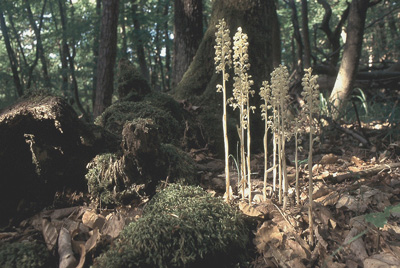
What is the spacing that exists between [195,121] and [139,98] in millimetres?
818

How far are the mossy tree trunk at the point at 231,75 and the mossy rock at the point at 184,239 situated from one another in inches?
73.1

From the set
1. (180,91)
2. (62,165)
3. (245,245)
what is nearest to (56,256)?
(62,165)

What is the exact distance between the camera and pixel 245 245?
1693 mm

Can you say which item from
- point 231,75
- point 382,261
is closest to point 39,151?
point 382,261

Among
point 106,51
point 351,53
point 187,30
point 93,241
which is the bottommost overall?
point 93,241

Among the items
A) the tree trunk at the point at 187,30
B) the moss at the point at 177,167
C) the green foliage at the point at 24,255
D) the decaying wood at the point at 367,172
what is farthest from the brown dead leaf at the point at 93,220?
the tree trunk at the point at 187,30

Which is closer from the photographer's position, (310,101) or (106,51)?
(310,101)

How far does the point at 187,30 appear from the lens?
6.06m

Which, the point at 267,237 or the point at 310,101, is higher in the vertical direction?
the point at 310,101

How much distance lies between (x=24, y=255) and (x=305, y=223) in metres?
1.64

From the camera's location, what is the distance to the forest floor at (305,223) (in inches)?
59.3

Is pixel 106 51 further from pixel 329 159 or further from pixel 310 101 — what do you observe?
pixel 310 101

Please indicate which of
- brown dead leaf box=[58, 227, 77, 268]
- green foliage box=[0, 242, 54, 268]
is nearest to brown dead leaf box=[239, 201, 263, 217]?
brown dead leaf box=[58, 227, 77, 268]

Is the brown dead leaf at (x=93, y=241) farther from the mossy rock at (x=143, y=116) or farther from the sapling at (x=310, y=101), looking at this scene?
the mossy rock at (x=143, y=116)
